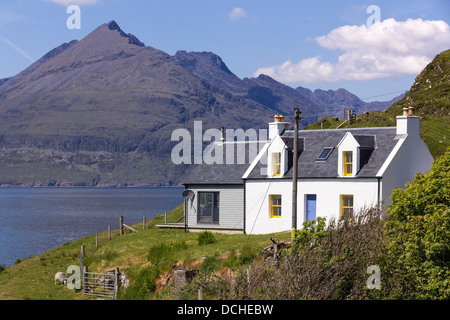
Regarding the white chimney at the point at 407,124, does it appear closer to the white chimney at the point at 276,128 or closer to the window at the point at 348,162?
the window at the point at 348,162

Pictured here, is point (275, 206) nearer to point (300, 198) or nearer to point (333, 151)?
point (300, 198)

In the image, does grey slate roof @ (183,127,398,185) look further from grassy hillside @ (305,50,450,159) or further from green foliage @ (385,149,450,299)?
grassy hillside @ (305,50,450,159)

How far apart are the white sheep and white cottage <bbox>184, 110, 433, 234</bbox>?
10.1m

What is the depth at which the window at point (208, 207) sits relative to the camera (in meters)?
47.0

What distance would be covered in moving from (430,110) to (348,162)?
5774cm

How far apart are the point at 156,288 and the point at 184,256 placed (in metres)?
2.74

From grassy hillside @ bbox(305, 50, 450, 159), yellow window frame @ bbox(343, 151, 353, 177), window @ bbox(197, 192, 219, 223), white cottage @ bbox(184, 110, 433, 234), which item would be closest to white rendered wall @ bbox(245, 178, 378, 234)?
white cottage @ bbox(184, 110, 433, 234)

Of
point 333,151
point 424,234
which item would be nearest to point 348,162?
point 333,151

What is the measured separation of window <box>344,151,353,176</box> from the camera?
4131cm

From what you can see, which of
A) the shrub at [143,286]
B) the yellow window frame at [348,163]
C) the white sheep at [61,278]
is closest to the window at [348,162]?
the yellow window frame at [348,163]

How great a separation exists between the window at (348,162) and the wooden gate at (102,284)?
15.8 m
